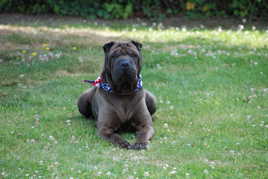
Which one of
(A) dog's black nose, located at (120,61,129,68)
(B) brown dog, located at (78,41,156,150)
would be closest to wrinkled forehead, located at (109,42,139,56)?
(B) brown dog, located at (78,41,156,150)

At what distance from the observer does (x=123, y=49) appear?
278 inches

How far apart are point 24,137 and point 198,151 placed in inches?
85.4

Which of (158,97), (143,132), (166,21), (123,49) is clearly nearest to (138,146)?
(143,132)

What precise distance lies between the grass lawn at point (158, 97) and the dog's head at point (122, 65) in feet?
2.29

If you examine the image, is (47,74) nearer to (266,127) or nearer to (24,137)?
(24,137)

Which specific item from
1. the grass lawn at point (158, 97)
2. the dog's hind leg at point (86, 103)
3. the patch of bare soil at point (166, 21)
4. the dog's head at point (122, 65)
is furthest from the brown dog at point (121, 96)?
the patch of bare soil at point (166, 21)

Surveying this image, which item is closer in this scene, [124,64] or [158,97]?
[124,64]

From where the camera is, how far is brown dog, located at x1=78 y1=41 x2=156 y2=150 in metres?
6.94

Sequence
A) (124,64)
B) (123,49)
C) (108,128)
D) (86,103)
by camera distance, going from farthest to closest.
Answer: (86,103) → (108,128) → (123,49) → (124,64)

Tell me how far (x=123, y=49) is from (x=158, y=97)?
7.66ft

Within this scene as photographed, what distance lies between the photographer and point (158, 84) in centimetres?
1012

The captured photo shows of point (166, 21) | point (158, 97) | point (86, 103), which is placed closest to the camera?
point (86, 103)

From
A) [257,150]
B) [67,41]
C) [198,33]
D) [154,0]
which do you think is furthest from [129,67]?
[154,0]

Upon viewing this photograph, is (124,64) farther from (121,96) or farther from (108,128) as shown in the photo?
(108,128)
